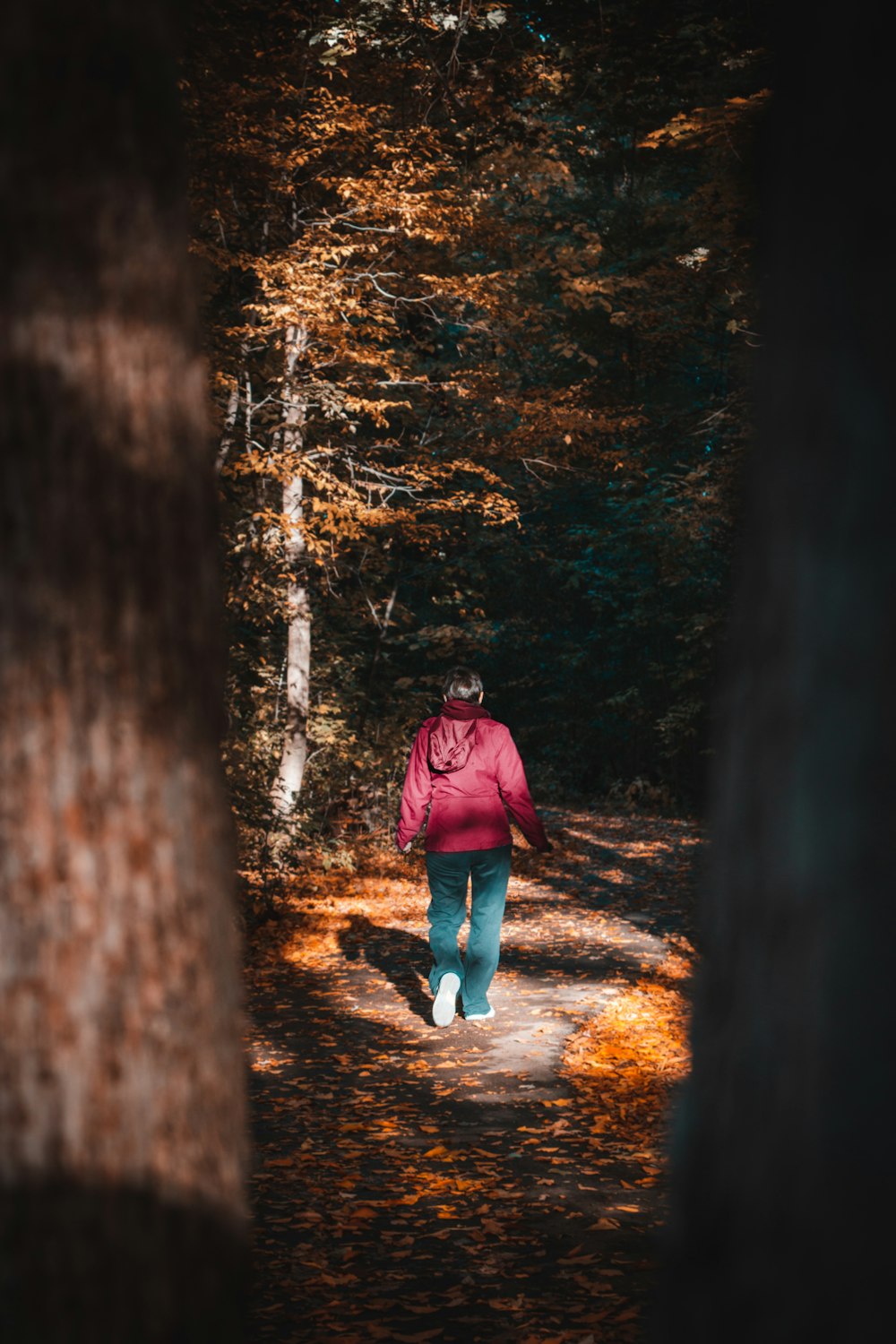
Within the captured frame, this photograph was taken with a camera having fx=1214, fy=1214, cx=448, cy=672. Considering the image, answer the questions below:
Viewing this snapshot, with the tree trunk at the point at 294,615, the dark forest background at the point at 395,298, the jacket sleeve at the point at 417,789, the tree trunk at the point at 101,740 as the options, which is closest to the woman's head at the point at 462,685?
the jacket sleeve at the point at 417,789

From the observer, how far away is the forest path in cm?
411

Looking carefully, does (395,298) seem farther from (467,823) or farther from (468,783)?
(467,823)

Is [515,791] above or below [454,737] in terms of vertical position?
below

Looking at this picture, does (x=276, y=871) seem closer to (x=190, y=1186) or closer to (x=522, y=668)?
(x=190, y=1186)

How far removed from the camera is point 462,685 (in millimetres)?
8133

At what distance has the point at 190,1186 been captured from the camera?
1.84 metres

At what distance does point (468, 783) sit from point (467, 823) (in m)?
0.26

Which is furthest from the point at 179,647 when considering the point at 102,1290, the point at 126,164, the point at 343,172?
the point at 343,172

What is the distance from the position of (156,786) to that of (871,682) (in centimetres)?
104

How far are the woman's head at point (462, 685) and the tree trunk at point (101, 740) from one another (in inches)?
244

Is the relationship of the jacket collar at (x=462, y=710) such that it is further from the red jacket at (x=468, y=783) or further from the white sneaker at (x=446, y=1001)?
the white sneaker at (x=446, y=1001)

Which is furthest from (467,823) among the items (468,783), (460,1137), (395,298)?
(395,298)

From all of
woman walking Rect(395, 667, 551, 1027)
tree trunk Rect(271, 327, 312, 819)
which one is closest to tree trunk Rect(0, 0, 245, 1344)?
woman walking Rect(395, 667, 551, 1027)

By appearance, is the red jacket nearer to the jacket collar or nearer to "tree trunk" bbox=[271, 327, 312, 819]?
the jacket collar
